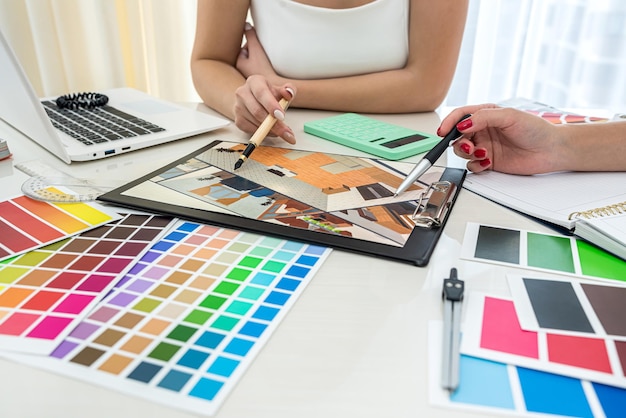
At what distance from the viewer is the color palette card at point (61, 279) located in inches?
15.6

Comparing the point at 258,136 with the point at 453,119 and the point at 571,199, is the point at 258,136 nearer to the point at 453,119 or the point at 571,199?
the point at 453,119

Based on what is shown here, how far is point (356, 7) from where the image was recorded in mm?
1062

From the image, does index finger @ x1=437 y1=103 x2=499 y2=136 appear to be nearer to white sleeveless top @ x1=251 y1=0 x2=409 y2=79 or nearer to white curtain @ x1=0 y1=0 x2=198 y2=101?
white sleeveless top @ x1=251 y1=0 x2=409 y2=79

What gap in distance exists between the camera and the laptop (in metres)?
0.67

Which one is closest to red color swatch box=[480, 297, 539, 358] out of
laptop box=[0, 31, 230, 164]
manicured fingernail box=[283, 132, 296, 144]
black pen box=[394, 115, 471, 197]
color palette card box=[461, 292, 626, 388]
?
color palette card box=[461, 292, 626, 388]

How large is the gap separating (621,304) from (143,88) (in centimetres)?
174

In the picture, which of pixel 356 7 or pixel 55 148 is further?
pixel 356 7

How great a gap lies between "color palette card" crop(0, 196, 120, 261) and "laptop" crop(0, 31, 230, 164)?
137 millimetres

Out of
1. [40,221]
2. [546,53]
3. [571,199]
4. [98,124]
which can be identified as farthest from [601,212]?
[546,53]

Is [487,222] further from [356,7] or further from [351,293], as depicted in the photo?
[356,7]

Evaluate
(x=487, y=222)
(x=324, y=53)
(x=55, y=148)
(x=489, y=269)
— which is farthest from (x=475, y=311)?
(x=324, y=53)

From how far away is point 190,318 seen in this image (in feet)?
1.35

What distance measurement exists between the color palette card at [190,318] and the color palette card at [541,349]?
0.15m

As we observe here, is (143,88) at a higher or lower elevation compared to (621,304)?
higher
